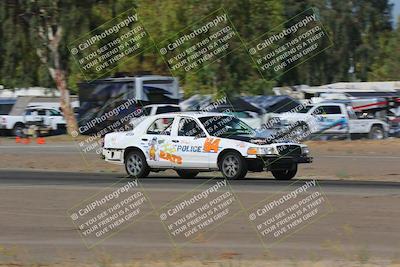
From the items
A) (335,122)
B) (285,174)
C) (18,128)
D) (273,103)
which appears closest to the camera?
(285,174)

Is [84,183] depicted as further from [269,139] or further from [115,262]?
[115,262]

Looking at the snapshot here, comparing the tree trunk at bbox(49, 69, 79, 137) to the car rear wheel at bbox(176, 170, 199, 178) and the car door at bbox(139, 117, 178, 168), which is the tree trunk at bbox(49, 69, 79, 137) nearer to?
the car rear wheel at bbox(176, 170, 199, 178)

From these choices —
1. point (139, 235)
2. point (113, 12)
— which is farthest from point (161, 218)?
point (113, 12)

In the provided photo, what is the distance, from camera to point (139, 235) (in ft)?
40.5

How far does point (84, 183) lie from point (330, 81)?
59171 mm

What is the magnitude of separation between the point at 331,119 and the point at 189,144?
19064mm

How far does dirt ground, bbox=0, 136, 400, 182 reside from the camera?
23234 millimetres

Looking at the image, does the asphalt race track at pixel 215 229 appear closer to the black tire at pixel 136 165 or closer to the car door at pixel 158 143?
the car door at pixel 158 143

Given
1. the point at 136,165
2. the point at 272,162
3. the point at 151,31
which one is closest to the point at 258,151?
the point at 272,162

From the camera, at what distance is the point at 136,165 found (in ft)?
68.8

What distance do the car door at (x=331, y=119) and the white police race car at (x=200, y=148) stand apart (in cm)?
1749

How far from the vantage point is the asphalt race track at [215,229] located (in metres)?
10.8

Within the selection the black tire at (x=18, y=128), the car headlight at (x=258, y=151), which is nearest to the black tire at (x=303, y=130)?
the car headlight at (x=258, y=151)

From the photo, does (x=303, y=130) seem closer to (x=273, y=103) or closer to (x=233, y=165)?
(x=273, y=103)
